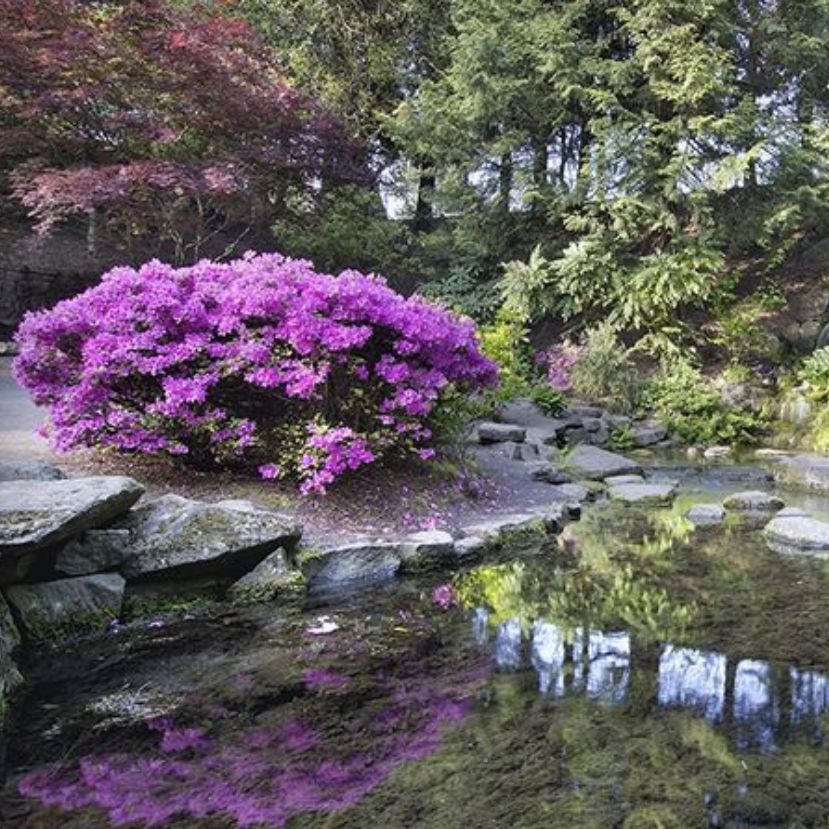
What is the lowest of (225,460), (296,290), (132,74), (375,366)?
(225,460)

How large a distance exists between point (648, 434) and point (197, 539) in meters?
7.90

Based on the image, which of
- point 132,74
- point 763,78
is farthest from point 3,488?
point 763,78

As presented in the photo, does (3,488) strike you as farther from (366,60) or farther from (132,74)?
(366,60)

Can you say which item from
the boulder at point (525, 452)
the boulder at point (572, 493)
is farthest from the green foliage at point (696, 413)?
the boulder at point (572, 493)

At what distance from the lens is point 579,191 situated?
13.0 metres

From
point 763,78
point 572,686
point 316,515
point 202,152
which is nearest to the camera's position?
point 572,686

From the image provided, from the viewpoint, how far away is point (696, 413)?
11445mm

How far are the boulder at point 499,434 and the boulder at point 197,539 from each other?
4380mm

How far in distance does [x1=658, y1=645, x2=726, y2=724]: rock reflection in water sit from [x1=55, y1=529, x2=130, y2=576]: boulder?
9.62ft

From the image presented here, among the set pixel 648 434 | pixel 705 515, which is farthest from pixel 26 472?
pixel 648 434

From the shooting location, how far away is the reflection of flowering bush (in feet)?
8.33

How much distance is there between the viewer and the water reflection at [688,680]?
311 centimetres

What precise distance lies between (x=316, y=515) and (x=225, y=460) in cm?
90

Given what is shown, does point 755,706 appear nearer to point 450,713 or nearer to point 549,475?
point 450,713
